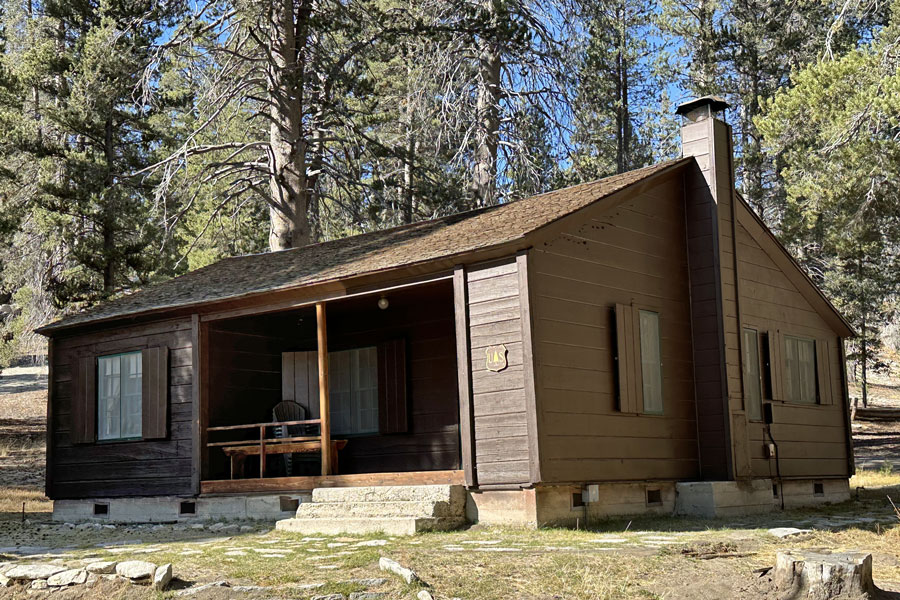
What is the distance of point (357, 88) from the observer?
69.4ft

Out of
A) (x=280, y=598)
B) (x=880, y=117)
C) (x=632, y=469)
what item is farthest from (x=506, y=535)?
(x=880, y=117)

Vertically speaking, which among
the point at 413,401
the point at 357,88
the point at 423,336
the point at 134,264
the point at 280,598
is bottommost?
the point at 280,598

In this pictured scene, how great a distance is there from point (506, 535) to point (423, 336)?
5.15 meters

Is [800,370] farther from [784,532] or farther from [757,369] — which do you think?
[784,532]

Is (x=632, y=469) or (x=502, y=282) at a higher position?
(x=502, y=282)

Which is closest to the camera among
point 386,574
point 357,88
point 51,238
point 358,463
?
point 386,574

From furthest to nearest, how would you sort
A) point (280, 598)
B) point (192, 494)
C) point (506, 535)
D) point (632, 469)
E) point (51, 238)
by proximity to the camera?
point (51, 238)
point (192, 494)
point (632, 469)
point (506, 535)
point (280, 598)

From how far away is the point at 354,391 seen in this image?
51.8 ft

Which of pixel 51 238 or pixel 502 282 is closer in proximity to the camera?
pixel 502 282

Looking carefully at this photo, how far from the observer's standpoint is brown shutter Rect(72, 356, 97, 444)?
51.7 ft

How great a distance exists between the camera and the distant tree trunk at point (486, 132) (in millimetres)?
23500

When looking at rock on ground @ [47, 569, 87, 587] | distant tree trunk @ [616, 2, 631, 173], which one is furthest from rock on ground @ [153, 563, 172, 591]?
distant tree trunk @ [616, 2, 631, 173]

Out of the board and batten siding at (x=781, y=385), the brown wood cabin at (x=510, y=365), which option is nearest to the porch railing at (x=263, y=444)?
the brown wood cabin at (x=510, y=365)

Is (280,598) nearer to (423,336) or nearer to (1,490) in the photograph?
(423,336)
